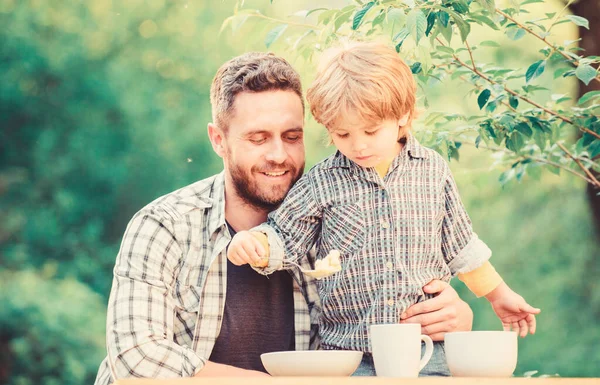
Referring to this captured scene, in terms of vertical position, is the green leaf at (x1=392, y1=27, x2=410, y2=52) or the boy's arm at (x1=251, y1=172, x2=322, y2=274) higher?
the green leaf at (x1=392, y1=27, x2=410, y2=52)

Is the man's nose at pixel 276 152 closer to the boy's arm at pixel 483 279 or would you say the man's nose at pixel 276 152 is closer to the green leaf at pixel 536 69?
the boy's arm at pixel 483 279

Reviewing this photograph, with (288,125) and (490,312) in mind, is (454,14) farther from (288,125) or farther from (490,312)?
(490,312)

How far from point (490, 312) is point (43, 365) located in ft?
7.06

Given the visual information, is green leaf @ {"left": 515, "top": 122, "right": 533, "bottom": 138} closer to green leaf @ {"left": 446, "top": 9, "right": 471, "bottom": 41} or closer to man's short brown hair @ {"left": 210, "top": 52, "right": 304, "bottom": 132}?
green leaf @ {"left": 446, "top": 9, "right": 471, "bottom": 41}

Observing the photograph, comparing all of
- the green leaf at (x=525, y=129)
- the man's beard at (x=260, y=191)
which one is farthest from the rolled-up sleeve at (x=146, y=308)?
the green leaf at (x=525, y=129)

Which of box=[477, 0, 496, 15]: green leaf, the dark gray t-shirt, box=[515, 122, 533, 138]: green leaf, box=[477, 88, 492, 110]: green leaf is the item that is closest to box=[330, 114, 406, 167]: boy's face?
box=[477, 0, 496, 15]: green leaf

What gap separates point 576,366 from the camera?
3.55 metres

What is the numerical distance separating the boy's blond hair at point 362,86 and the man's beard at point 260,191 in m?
0.30

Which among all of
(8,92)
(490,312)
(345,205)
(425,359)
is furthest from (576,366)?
(8,92)

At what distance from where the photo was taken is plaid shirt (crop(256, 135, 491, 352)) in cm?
156

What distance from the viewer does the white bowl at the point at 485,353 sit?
43.1 inches

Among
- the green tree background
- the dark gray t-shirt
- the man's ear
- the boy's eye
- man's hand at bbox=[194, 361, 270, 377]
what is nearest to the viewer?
man's hand at bbox=[194, 361, 270, 377]

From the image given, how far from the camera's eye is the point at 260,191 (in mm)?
1846

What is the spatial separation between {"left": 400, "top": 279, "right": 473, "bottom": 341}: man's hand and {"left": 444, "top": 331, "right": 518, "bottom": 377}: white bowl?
1.40 ft
